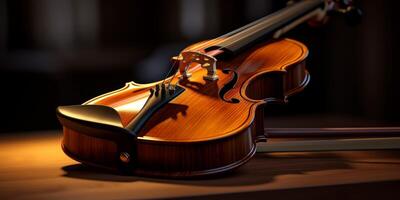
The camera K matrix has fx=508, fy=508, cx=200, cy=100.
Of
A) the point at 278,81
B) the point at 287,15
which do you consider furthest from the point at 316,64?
the point at 278,81

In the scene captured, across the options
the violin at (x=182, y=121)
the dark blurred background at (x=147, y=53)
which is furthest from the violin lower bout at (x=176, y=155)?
the dark blurred background at (x=147, y=53)

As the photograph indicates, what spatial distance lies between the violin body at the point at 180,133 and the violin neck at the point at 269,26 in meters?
0.13

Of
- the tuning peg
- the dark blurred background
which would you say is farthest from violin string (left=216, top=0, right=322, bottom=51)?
the dark blurred background

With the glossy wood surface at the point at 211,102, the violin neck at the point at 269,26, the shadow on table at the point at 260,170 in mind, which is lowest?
the shadow on table at the point at 260,170

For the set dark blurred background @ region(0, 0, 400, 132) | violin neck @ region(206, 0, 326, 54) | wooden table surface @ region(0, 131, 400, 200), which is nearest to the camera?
wooden table surface @ region(0, 131, 400, 200)

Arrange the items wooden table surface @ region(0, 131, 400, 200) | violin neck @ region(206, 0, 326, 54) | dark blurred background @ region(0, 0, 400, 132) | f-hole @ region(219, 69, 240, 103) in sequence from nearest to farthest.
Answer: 1. wooden table surface @ region(0, 131, 400, 200)
2. f-hole @ region(219, 69, 240, 103)
3. violin neck @ region(206, 0, 326, 54)
4. dark blurred background @ region(0, 0, 400, 132)

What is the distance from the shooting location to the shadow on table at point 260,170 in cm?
74

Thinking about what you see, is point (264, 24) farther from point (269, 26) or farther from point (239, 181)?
point (239, 181)

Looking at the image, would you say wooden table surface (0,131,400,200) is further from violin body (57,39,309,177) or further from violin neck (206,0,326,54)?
violin neck (206,0,326,54)

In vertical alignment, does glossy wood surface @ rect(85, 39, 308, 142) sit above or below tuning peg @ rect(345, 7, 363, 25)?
below

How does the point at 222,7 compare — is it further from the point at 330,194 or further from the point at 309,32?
the point at 330,194

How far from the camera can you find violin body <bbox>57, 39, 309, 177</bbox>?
713mm

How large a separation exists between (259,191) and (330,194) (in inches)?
4.3

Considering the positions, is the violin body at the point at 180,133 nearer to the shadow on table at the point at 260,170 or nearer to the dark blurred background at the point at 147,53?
the shadow on table at the point at 260,170
